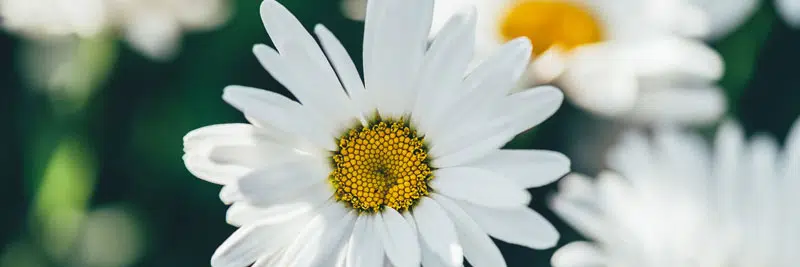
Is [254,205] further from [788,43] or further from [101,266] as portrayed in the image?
[788,43]

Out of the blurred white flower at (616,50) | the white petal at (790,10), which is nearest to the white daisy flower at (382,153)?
the blurred white flower at (616,50)

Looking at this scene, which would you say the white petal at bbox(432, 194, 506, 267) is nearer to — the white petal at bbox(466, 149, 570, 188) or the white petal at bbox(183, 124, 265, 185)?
the white petal at bbox(466, 149, 570, 188)

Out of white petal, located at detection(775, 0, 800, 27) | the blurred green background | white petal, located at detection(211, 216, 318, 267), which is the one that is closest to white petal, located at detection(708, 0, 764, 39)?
white petal, located at detection(775, 0, 800, 27)

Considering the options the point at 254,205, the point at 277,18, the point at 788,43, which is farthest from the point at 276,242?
the point at 788,43

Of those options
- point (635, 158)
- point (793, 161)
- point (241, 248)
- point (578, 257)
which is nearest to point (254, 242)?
point (241, 248)

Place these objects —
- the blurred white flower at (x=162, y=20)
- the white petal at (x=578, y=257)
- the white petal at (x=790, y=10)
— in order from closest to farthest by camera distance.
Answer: the white petal at (x=578, y=257)
the blurred white flower at (x=162, y=20)
the white petal at (x=790, y=10)

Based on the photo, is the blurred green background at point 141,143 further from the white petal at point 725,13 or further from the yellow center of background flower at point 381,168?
the yellow center of background flower at point 381,168

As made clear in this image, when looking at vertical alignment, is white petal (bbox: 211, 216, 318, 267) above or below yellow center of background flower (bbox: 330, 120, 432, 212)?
below
